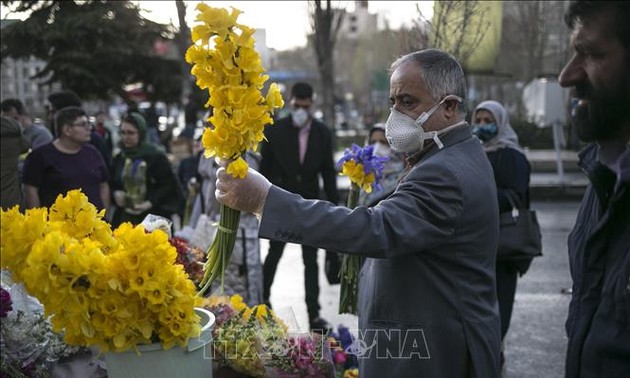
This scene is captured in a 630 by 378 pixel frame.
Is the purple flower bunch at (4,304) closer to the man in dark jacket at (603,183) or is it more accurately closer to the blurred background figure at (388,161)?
the man in dark jacket at (603,183)

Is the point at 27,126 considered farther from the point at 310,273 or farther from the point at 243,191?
the point at 243,191

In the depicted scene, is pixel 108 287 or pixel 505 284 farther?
pixel 505 284

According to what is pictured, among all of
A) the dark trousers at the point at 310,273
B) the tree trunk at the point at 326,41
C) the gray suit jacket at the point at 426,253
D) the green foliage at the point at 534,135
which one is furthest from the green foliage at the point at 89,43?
the gray suit jacket at the point at 426,253

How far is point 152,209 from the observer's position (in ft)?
19.2

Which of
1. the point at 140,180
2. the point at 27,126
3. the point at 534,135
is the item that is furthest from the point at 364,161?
the point at 534,135

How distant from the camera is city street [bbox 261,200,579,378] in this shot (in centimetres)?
494

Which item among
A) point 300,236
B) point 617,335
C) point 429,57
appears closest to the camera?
point 617,335

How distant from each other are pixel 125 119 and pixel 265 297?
2155mm

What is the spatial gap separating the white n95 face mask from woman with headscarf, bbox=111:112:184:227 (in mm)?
3918

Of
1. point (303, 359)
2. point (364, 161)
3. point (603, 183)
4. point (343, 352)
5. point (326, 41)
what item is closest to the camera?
point (603, 183)

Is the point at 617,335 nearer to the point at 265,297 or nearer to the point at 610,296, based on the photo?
the point at 610,296

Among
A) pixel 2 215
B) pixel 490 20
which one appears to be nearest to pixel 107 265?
pixel 2 215

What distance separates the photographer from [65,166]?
502 cm

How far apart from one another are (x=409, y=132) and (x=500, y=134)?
2786 millimetres
